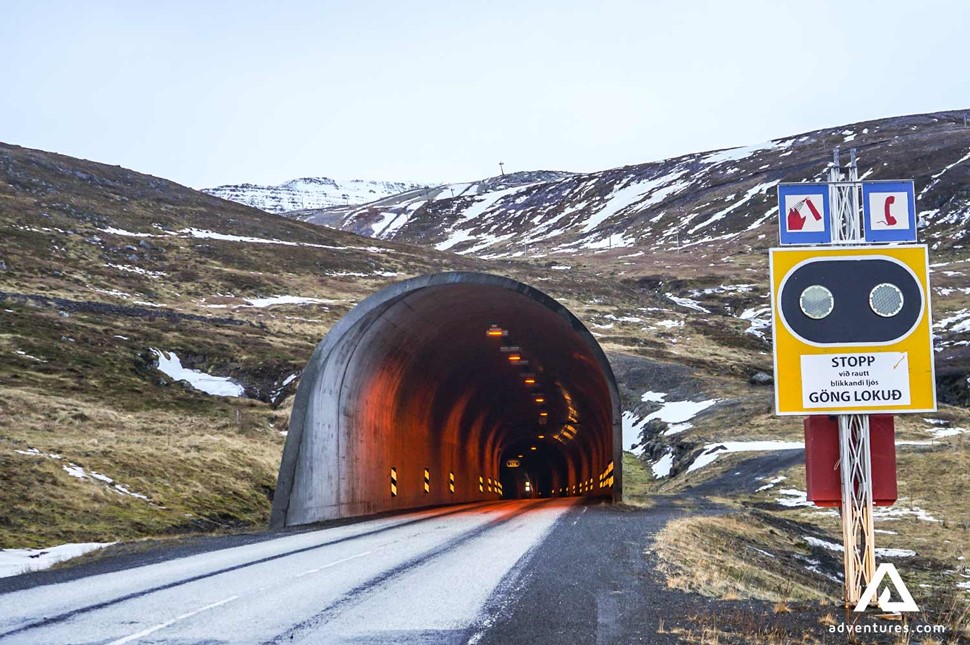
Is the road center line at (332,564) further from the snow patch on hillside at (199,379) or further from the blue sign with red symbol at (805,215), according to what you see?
the snow patch on hillside at (199,379)

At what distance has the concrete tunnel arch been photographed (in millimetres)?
24234

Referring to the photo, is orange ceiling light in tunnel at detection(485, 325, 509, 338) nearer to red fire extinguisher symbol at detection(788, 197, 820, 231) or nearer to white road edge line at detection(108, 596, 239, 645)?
red fire extinguisher symbol at detection(788, 197, 820, 231)

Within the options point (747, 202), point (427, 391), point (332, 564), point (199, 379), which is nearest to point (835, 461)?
point (332, 564)

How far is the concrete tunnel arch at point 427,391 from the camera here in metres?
24.2

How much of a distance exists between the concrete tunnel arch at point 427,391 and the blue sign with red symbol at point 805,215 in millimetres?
13895

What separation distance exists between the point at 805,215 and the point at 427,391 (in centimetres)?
2522

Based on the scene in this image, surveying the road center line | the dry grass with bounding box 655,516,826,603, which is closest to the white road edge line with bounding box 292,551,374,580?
the road center line

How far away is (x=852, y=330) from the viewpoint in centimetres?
1136

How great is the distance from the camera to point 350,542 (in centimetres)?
1953

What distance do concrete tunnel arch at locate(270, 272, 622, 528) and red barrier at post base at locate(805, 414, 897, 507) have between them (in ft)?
45.3

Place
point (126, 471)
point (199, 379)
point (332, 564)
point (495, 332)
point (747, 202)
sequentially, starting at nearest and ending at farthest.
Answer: point (332, 564) < point (126, 471) < point (495, 332) < point (199, 379) < point (747, 202)

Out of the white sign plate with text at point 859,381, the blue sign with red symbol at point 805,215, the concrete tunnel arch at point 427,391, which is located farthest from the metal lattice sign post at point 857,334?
the concrete tunnel arch at point 427,391

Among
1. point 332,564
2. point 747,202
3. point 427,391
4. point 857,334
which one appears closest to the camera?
point 857,334

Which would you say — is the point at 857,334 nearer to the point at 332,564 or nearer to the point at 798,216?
the point at 798,216
